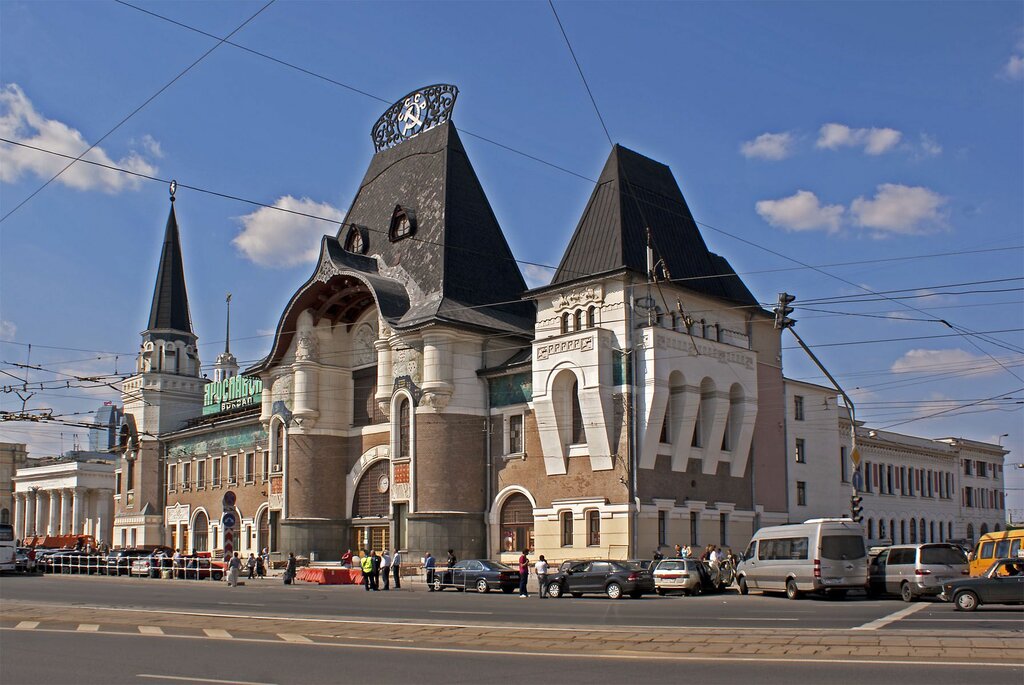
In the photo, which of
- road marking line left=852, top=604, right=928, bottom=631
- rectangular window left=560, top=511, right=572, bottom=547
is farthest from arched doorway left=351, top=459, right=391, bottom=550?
road marking line left=852, top=604, right=928, bottom=631

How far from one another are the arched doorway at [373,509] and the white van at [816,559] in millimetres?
22318

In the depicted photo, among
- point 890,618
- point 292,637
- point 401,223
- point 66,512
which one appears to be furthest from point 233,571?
point 66,512

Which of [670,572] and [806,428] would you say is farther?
[806,428]

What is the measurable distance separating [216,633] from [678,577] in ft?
53.1

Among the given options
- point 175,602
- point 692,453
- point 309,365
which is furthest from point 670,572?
point 309,365

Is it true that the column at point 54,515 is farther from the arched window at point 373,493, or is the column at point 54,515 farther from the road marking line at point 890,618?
the road marking line at point 890,618

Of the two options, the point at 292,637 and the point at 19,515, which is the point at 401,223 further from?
the point at 19,515

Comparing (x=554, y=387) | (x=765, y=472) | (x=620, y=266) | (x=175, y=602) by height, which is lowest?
(x=175, y=602)

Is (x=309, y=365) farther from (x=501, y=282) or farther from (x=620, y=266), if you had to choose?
(x=620, y=266)

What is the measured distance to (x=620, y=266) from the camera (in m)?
40.3

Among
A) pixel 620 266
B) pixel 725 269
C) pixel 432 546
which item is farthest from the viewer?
pixel 725 269

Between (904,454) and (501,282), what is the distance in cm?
2658

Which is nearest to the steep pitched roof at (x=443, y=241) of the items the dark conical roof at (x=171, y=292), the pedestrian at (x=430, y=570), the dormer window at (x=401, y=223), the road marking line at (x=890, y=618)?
the dormer window at (x=401, y=223)

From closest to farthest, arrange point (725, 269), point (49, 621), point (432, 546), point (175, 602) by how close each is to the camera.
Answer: point (49, 621)
point (175, 602)
point (432, 546)
point (725, 269)
